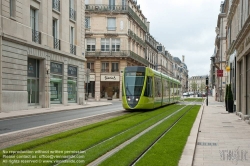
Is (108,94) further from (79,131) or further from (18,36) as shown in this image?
(79,131)

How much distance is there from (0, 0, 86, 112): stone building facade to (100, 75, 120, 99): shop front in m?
21.0

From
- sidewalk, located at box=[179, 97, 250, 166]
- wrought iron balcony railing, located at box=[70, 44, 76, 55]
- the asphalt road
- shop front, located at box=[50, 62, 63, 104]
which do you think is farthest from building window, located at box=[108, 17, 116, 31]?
sidewalk, located at box=[179, 97, 250, 166]

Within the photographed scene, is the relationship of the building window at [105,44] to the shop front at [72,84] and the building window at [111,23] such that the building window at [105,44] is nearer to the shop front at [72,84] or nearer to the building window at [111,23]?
the building window at [111,23]

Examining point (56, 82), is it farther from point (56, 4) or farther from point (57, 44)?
point (56, 4)

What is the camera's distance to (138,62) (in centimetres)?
6856

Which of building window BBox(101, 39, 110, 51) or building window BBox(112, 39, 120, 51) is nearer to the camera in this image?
building window BBox(101, 39, 110, 51)

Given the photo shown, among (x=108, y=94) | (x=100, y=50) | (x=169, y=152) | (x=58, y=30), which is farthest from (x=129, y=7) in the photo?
(x=169, y=152)

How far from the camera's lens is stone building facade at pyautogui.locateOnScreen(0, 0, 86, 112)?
75.1 ft

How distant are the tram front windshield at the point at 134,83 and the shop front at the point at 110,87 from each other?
35126mm

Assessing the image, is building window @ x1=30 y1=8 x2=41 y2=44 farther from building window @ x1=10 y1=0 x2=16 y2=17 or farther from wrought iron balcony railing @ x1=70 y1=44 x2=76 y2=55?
wrought iron balcony railing @ x1=70 y1=44 x2=76 y2=55

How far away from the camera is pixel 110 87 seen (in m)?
60.3

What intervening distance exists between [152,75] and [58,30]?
1168 cm

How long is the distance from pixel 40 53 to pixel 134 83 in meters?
8.92

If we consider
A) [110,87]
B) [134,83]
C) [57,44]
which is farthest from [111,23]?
[134,83]
